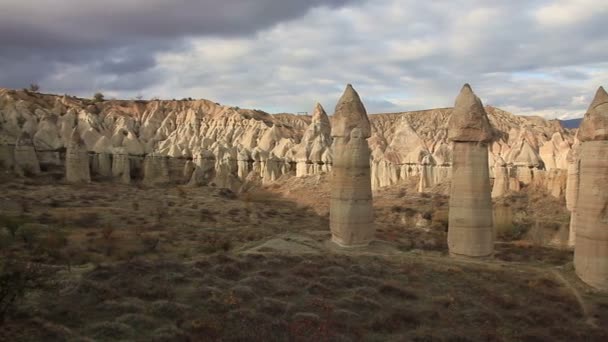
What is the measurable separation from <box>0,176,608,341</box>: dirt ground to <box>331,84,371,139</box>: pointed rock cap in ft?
12.5

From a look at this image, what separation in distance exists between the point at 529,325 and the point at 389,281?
11.1 feet

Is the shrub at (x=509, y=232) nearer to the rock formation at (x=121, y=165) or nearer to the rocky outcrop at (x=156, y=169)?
the rocky outcrop at (x=156, y=169)

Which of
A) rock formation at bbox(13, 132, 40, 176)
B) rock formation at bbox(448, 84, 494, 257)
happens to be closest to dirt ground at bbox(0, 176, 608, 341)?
rock formation at bbox(448, 84, 494, 257)

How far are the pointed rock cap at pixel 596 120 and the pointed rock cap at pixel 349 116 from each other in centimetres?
655

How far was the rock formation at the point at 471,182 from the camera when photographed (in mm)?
14852

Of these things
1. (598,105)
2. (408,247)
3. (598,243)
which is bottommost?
(408,247)

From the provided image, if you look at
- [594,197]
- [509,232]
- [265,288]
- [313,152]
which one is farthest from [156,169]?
[594,197]

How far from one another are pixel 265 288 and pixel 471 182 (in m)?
6.93

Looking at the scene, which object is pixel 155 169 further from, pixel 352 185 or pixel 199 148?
pixel 352 185

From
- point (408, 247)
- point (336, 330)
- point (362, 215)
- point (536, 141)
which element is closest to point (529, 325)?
point (336, 330)

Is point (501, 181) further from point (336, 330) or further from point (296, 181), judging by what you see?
point (336, 330)

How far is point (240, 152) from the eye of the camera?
5253 centimetres

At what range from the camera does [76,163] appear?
127ft

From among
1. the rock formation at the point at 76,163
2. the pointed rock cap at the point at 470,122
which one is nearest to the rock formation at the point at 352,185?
the pointed rock cap at the point at 470,122
